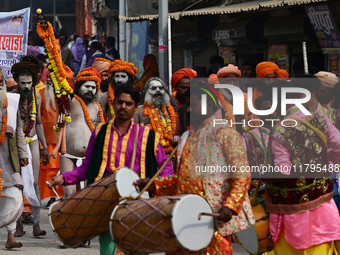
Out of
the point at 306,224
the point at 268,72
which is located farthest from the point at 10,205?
the point at 306,224

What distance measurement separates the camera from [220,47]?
19359mm

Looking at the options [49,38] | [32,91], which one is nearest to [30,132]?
[32,91]

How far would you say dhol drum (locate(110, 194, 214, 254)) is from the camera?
548cm

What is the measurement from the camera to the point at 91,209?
643cm

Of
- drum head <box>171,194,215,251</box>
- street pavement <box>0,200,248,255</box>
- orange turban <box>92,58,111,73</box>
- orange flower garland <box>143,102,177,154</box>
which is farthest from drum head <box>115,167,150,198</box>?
orange turban <box>92,58,111,73</box>

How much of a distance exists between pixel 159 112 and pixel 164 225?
17.1ft

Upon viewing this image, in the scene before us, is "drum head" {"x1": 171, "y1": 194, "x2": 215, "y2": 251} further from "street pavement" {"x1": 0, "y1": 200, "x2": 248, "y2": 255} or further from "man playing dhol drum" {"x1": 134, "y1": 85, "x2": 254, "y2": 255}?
"street pavement" {"x1": 0, "y1": 200, "x2": 248, "y2": 255}

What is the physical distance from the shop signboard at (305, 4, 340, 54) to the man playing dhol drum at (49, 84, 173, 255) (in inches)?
299

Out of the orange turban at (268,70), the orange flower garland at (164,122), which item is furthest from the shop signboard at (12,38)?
the orange turban at (268,70)

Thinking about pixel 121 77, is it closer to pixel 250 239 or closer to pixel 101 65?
pixel 101 65

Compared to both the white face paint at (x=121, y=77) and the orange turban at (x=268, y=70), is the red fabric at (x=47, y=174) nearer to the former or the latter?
the white face paint at (x=121, y=77)

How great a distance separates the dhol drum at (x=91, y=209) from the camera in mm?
6379

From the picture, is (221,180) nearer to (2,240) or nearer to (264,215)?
(264,215)

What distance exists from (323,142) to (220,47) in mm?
13108
